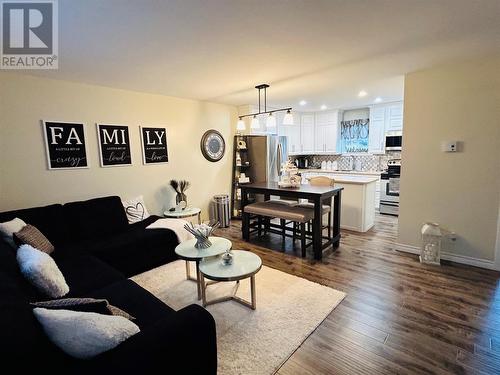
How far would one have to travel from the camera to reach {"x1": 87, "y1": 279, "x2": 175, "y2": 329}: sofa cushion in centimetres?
160

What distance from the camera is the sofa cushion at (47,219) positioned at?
8.94 ft

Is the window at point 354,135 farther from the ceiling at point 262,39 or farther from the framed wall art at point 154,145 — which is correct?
the framed wall art at point 154,145

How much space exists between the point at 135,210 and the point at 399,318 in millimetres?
3396

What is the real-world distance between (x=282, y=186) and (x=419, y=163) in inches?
71.2

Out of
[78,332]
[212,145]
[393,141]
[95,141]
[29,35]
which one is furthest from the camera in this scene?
[393,141]

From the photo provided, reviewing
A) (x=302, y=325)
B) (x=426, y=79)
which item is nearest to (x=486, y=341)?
(x=302, y=325)

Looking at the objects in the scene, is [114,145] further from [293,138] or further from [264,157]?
[293,138]

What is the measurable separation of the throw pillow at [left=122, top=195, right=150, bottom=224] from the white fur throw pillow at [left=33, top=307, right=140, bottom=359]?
103 inches

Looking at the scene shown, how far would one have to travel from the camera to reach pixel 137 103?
3.88m

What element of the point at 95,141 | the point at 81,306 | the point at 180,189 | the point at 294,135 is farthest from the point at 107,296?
the point at 294,135

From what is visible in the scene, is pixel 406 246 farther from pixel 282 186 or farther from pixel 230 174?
pixel 230 174

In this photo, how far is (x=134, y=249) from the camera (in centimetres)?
296

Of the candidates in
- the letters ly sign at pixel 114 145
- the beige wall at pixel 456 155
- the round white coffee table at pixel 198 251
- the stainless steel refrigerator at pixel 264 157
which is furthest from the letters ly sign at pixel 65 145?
the beige wall at pixel 456 155

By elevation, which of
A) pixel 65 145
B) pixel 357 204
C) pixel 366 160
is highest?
pixel 65 145
